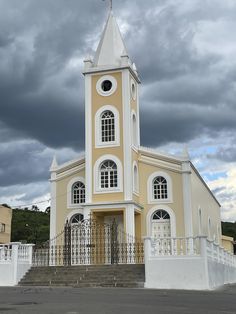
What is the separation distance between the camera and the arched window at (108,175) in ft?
102

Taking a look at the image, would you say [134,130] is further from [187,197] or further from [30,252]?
[30,252]

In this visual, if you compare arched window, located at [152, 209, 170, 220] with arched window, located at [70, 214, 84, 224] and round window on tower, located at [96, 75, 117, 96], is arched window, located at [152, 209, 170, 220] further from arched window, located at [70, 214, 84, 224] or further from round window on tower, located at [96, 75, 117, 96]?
round window on tower, located at [96, 75, 117, 96]

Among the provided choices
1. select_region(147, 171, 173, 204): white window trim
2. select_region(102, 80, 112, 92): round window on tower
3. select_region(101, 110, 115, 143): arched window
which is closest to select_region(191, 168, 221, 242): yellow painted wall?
select_region(147, 171, 173, 204): white window trim

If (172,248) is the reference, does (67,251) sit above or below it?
above

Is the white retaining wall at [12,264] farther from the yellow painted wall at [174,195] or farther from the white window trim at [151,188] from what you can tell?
the white window trim at [151,188]

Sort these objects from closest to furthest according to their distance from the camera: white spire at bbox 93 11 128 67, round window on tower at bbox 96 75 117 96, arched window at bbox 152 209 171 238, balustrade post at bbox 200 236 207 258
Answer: balustrade post at bbox 200 236 207 258, arched window at bbox 152 209 171 238, round window on tower at bbox 96 75 117 96, white spire at bbox 93 11 128 67

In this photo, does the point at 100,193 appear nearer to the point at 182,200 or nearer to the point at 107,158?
the point at 107,158

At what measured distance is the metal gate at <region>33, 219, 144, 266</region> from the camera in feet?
83.1

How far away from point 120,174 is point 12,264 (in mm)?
10113

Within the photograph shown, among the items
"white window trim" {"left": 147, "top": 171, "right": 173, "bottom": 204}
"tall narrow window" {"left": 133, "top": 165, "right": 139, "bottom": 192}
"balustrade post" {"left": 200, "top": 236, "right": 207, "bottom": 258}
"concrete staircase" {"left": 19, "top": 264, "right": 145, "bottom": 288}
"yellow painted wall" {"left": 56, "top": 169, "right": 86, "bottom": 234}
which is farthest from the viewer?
"yellow painted wall" {"left": 56, "top": 169, "right": 86, "bottom": 234}

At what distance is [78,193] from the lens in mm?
33188

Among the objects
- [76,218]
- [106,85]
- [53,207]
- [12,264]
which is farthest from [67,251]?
[106,85]

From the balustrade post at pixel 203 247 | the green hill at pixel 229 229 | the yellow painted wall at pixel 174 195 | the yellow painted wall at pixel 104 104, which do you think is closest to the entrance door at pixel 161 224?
the yellow painted wall at pixel 174 195

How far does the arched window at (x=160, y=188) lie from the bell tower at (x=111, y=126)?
3.98 ft
